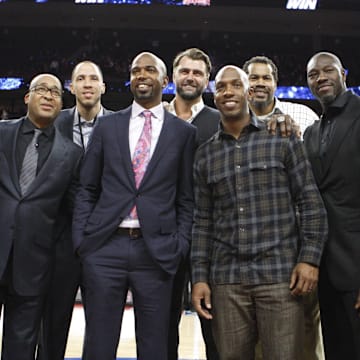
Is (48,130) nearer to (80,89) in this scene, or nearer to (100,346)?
(80,89)

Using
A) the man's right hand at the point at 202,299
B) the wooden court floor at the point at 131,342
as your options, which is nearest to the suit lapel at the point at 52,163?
the man's right hand at the point at 202,299

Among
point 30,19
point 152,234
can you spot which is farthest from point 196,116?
point 30,19

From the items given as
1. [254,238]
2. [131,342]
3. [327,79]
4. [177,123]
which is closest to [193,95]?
[177,123]

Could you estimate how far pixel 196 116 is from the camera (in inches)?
115

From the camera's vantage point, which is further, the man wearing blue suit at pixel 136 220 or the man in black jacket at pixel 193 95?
the man in black jacket at pixel 193 95

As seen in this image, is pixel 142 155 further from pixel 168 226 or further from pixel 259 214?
pixel 259 214

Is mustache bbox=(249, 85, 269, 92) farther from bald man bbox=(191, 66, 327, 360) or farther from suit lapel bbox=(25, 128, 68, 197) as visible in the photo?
suit lapel bbox=(25, 128, 68, 197)

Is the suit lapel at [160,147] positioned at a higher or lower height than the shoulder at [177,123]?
lower

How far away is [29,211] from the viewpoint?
8.38 ft

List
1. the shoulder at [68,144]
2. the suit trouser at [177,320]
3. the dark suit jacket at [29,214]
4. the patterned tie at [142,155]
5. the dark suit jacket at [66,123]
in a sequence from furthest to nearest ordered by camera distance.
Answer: the dark suit jacket at [66,123] → the shoulder at [68,144] → the suit trouser at [177,320] → the dark suit jacket at [29,214] → the patterned tie at [142,155]

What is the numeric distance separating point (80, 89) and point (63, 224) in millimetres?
892

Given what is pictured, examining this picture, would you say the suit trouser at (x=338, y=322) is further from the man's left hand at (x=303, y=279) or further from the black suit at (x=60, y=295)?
the black suit at (x=60, y=295)

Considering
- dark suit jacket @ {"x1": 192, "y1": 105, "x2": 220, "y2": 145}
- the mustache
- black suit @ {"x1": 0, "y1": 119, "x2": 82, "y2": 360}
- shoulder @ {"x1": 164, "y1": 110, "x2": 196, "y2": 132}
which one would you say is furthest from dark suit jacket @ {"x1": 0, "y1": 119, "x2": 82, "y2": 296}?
the mustache

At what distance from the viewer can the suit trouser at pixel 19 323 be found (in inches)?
101
